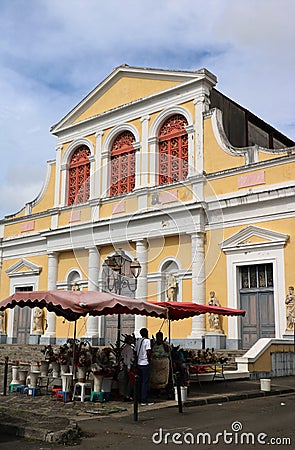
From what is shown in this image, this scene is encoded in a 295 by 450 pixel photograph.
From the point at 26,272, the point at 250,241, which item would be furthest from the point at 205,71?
the point at 26,272

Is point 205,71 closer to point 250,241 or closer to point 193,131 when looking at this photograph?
point 193,131

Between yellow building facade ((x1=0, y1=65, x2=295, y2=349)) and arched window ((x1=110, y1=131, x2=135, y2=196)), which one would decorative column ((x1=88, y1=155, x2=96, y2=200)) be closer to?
yellow building facade ((x1=0, y1=65, x2=295, y2=349))

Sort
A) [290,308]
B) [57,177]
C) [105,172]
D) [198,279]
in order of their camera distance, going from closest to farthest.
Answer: [290,308] → [198,279] → [105,172] → [57,177]

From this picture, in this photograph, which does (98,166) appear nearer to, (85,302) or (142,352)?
(85,302)

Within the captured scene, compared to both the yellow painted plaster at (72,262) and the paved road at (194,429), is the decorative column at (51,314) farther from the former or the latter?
the paved road at (194,429)

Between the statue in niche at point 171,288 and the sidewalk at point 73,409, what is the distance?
734cm

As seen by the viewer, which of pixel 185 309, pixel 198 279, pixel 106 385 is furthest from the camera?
pixel 198 279

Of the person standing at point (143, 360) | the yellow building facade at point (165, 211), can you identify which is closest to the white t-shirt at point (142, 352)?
the person standing at point (143, 360)

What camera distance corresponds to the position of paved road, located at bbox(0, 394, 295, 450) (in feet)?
24.3

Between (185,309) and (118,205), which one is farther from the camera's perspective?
(118,205)

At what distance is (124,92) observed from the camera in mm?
26031

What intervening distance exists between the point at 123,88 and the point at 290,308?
13.4m

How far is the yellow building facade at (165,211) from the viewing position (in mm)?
20078

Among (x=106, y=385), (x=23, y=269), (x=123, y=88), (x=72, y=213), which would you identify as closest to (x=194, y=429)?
(x=106, y=385)
